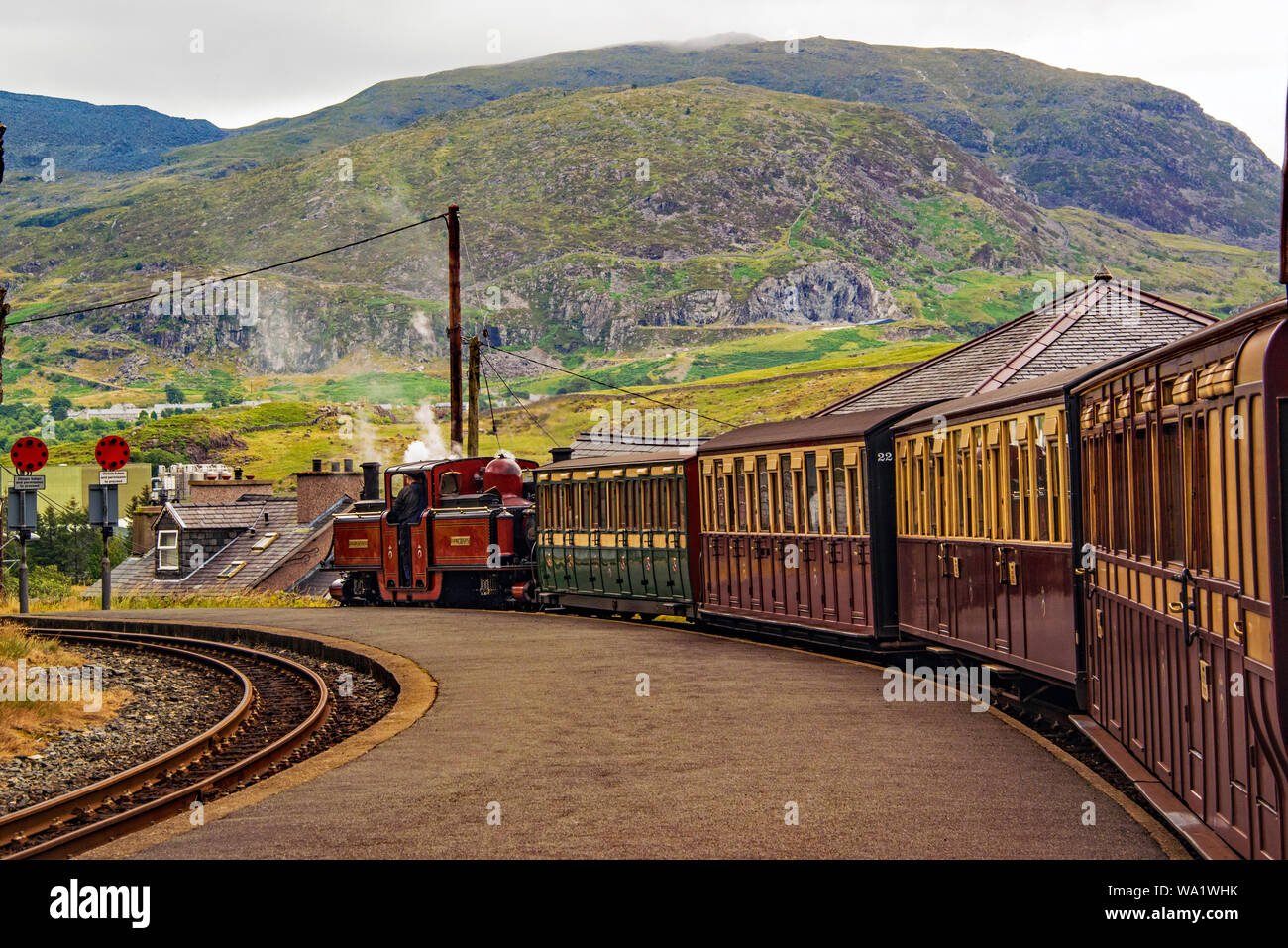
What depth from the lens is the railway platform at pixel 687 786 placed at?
9.05 meters

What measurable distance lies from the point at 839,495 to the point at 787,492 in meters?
1.74

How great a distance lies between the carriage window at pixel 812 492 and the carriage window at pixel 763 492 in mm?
1382

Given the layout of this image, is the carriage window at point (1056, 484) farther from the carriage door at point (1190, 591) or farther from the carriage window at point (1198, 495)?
the carriage window at point (1198, 495)

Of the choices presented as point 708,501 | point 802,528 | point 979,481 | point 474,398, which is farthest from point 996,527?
point 474,398

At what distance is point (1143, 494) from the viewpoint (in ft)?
31.8

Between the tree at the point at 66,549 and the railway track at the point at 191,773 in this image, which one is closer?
the railway track at the point at 191,773

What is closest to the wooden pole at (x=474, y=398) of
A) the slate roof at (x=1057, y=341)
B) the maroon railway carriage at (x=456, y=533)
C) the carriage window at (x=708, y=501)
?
the maroon railway carriage at (x=456, y=533)

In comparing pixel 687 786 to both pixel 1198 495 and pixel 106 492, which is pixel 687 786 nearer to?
pixel 1198 495

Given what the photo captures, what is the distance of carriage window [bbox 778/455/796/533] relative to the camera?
20.8 m

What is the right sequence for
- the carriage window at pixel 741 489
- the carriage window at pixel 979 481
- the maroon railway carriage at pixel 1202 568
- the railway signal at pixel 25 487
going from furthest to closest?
the railway signal at pixel 25 487, the carriage window at pixel 741 489, the carriage window at pixel 979 481, the maroon railway carriage at pixel 1202 568

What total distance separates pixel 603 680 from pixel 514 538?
16.3 m
